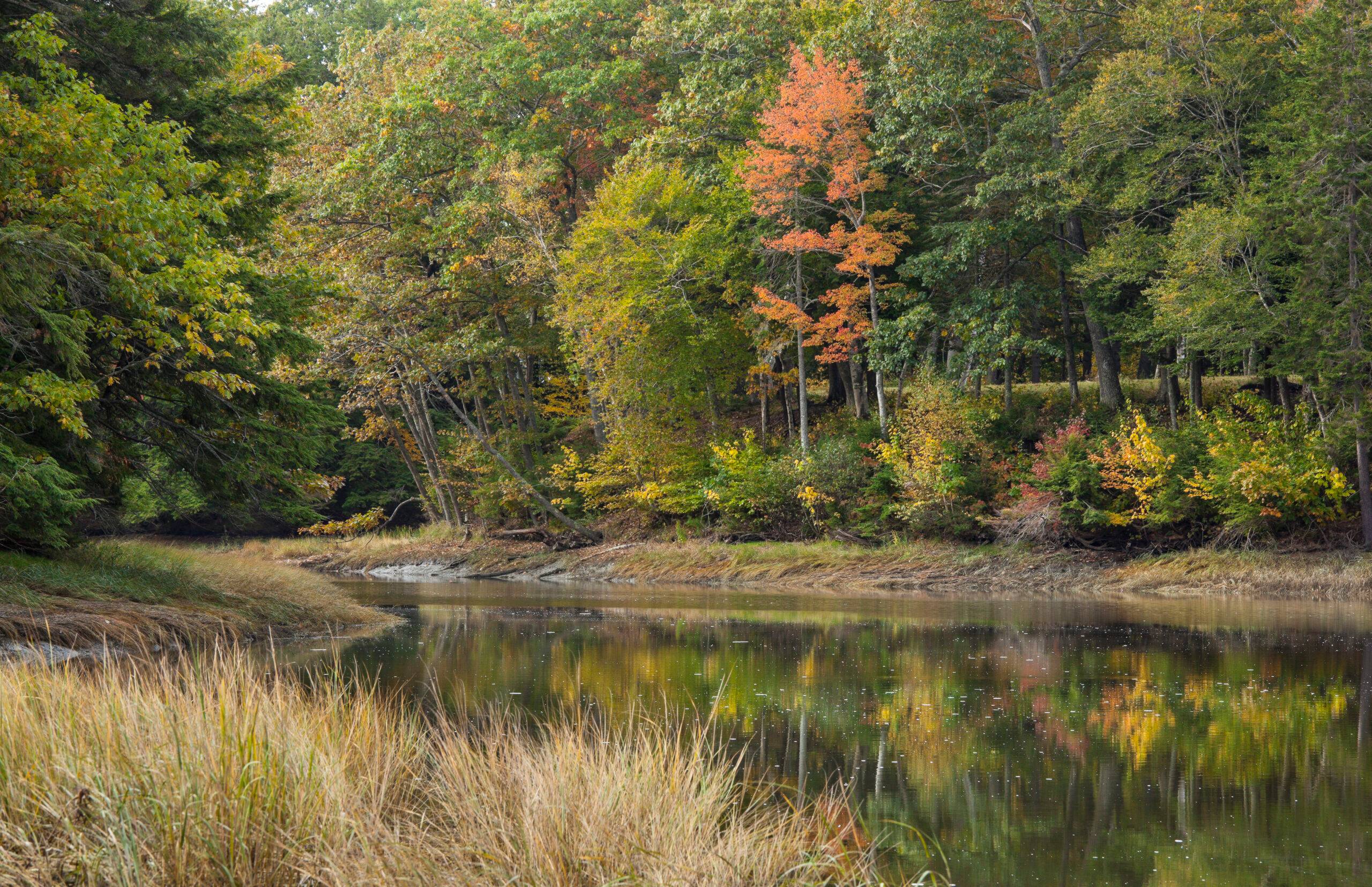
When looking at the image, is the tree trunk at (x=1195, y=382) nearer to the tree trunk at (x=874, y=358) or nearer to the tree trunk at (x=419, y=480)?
the tree trunk at (x=874, y=358)

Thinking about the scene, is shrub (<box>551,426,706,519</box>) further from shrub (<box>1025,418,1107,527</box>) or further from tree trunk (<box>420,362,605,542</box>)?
shrub (<box>1025,418,1107,527</box>)

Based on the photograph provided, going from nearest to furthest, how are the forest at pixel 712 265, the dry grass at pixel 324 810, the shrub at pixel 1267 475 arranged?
the dry grass at pixel 324 810 → the forest at pixel 712 265 → the shrub at pixel 1267 475

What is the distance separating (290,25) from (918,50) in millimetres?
35337

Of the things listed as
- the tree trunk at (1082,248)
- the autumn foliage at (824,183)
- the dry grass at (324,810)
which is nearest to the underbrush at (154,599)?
the dry grass at (324,810)

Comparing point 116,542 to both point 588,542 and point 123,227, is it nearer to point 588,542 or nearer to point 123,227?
point 123,227

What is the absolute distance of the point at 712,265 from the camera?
99.7 feet

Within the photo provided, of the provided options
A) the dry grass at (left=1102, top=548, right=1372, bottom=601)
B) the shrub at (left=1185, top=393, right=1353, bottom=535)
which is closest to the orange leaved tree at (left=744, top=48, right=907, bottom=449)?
the dry grass at (left=1102, top=548, right=1372, bottom=601)

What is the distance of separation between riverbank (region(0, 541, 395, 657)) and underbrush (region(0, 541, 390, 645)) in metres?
0.02

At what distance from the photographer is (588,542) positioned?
33.1 meters

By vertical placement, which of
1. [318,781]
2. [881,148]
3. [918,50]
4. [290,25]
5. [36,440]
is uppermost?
[290,25]

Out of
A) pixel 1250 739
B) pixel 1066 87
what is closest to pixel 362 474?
pixel 1066 87

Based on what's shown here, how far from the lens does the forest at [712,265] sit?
1291 cm

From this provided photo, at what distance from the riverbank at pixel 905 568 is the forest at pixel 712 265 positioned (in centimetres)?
81

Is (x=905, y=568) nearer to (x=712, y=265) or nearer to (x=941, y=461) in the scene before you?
(x=941, y=461)
